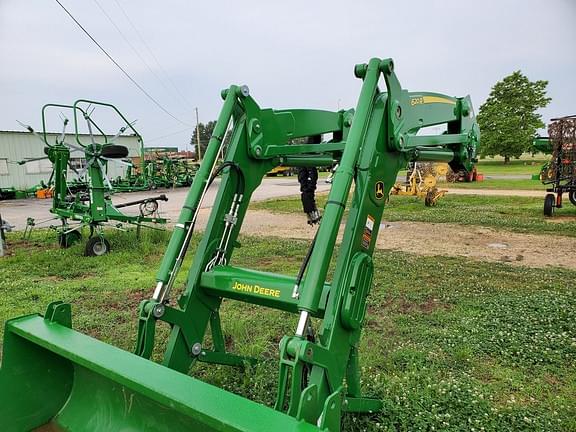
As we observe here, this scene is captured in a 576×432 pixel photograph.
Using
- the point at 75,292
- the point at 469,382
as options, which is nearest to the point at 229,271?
the point at 469,382

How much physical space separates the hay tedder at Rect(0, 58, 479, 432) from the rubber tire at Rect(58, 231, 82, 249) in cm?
668

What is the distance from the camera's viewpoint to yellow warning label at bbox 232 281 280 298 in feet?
8.04

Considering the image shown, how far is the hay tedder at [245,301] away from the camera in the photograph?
1.81m

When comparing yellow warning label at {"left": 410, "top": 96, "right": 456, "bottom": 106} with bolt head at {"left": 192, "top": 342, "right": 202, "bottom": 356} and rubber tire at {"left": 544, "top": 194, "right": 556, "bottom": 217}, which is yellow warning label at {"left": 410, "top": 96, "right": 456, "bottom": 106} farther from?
rubber tire at {"left": 544, "top": 194, "right": 556, "bottom": 217}

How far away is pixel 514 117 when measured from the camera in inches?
1594

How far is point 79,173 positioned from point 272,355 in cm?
573

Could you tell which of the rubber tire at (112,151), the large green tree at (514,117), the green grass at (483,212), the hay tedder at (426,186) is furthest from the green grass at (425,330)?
the large green tree at (514,117)

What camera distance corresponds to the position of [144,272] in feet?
21.6

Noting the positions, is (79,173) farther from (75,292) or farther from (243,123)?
(243,123)

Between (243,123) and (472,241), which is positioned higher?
(243,123)

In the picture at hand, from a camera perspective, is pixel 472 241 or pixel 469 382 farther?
pixel 472 241

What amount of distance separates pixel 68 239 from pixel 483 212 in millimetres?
10576

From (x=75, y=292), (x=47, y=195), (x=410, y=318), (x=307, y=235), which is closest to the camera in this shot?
(x=410, y=318)

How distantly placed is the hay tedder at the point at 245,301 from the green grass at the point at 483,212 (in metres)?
7.99
